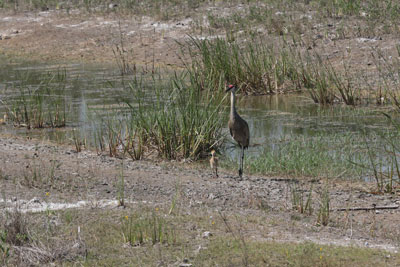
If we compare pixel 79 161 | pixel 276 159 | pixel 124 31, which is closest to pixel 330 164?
pixel 276 159

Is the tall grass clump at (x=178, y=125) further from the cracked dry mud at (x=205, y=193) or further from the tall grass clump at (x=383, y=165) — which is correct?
the tall grass clump at (x=383, y=165)

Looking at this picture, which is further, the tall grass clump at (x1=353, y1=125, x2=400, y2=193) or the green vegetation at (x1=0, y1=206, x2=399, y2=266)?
the tall grass clump at (x1=353, y1=125, x2=400, y2=193)

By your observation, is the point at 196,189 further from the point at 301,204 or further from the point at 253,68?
the point at 253,68

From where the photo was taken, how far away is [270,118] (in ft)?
49.7

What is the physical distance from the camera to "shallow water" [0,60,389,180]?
13031 millimetres

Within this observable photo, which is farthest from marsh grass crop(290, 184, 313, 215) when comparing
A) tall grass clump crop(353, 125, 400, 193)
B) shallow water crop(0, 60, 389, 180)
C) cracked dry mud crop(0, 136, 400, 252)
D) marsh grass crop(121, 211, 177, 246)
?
shallow water crop(0, 60, 389, 180)

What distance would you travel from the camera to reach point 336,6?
23609 millimetres

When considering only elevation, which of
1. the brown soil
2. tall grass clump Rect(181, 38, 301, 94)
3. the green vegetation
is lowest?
the brown soil

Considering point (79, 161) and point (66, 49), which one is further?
point (66, 49)

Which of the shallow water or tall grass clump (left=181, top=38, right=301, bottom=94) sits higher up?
tall grass clump (left=181, top=38, right=301, bottom=94)

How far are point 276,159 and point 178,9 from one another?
704 inches

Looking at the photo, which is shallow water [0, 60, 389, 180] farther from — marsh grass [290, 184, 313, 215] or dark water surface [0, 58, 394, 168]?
marsh grass [290, 184, 313, 215]

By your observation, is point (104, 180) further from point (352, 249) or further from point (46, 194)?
point (352, 249)

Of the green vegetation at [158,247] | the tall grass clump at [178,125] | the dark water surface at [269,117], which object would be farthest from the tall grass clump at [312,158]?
the green vegetation at [158,247]
